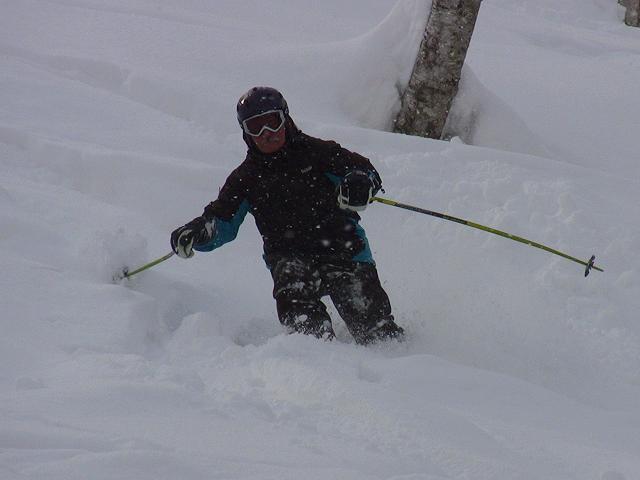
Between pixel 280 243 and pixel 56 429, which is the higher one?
pixel 280 243

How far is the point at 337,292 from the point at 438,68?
3655mm

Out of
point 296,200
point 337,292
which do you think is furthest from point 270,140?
point 337,292

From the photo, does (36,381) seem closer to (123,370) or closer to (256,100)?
(123,370)

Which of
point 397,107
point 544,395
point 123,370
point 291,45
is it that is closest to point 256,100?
point 123,370

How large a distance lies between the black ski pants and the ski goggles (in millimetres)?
754

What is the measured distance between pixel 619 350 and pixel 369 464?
276cm

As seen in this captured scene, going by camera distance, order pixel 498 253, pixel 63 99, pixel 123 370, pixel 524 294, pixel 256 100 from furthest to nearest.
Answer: pixel 63 99, pixel 498 253, pixel 524 294, pixel 256 100, pixel 123 370

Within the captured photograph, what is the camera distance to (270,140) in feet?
14.5

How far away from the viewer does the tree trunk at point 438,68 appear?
7.43 m

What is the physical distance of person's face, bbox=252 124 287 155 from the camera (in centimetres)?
441

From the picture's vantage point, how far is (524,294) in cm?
543

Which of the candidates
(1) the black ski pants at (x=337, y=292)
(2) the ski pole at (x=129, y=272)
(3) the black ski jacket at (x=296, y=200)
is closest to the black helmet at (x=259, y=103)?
(3) the black ski jacket at (x=296, y=200)

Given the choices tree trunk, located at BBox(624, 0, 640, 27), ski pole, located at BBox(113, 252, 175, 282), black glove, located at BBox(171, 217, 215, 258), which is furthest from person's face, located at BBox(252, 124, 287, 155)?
tree trunk, located at BBox(624, 0, 640, 27)

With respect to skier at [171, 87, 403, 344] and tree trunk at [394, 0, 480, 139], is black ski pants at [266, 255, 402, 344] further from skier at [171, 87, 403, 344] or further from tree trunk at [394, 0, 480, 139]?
tree trunk at [394, 0, 480, 139]
